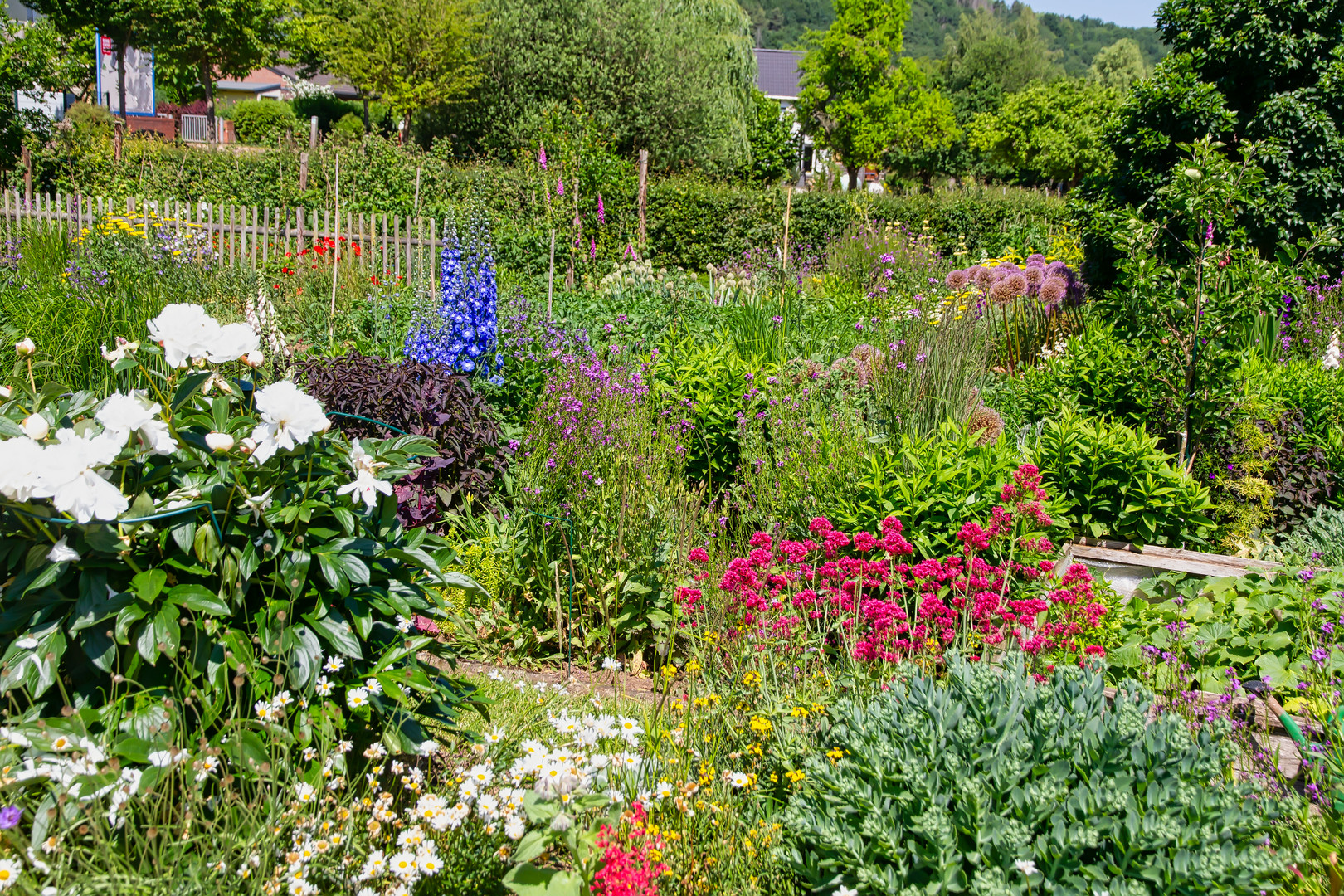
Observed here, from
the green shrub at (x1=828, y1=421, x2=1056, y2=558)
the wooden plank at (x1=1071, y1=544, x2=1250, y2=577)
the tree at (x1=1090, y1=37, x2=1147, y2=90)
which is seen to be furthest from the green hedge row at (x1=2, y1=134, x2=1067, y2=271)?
the tree at (x1=1090, y1=37, x2=1147, y2=90)

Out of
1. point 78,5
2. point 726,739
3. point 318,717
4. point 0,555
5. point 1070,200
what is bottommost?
point 726,739

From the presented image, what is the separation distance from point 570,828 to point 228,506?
3.40ft

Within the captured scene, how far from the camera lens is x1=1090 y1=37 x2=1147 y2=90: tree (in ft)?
156

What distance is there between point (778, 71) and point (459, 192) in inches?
2399

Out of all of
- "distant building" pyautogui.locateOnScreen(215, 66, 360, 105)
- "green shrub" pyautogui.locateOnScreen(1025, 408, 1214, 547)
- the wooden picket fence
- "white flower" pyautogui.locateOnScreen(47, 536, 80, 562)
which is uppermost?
"distant building" pyautogui.locateOnScreen(215, 66, 360, 105)

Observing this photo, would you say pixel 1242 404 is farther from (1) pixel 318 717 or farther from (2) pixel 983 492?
(1) pixel 318 717

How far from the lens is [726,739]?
244 centimetres

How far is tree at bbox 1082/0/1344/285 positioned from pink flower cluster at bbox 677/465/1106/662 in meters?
4.67

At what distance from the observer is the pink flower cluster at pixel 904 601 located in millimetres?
2482

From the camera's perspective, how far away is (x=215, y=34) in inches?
1022

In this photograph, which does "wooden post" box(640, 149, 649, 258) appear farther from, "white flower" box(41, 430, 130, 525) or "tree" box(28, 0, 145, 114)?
"tree" box(28, 0, 145, 114)

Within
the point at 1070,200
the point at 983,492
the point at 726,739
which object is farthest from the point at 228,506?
the point at 1070,200

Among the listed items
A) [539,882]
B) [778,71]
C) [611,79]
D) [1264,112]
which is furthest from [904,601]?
[778,71]

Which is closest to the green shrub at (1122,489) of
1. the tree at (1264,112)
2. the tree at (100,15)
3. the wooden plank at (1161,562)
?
the wooden plank at (1161,562)
